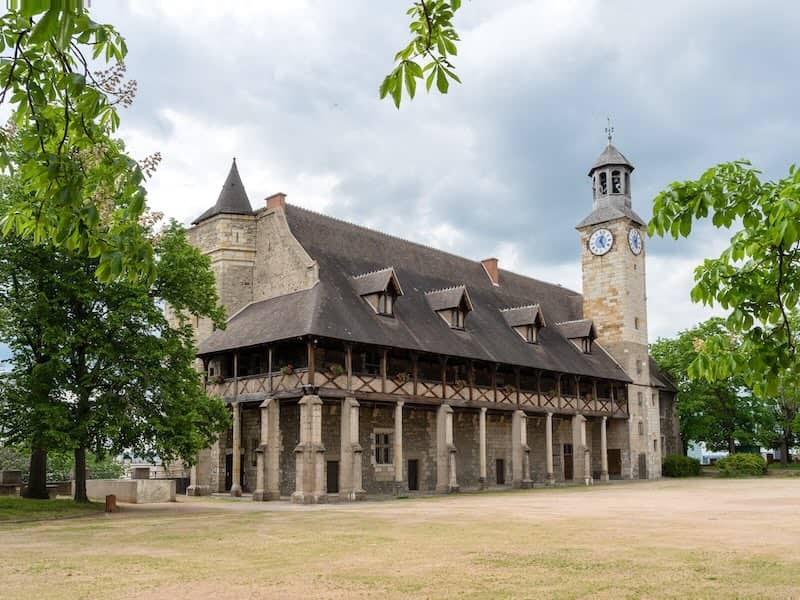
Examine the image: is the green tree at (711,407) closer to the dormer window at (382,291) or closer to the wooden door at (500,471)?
the wooden door at (500,471)

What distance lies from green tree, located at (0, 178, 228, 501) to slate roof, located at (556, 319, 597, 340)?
2368 cm

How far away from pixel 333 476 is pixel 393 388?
3.85m

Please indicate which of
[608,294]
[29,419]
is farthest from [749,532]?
[608,294]

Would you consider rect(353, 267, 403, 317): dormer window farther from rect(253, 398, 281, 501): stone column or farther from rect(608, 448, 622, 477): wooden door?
rect(608, 448, 622, 477): wooden door

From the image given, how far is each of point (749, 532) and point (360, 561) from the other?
753cm

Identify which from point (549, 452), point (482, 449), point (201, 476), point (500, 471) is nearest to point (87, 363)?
point (201, 476)

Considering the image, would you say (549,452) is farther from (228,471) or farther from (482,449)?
(228,471)

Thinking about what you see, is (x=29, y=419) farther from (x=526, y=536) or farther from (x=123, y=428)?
(x=526, y=536)

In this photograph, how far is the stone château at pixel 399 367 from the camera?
28281 mm

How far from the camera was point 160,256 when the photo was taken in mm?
24219

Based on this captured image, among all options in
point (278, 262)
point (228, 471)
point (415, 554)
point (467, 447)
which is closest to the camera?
→ point (415, 554)

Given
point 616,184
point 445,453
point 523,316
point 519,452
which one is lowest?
point 519,452

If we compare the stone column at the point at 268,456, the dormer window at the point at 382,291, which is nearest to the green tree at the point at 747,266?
the stone column at the point at 268,456

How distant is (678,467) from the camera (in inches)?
1826
